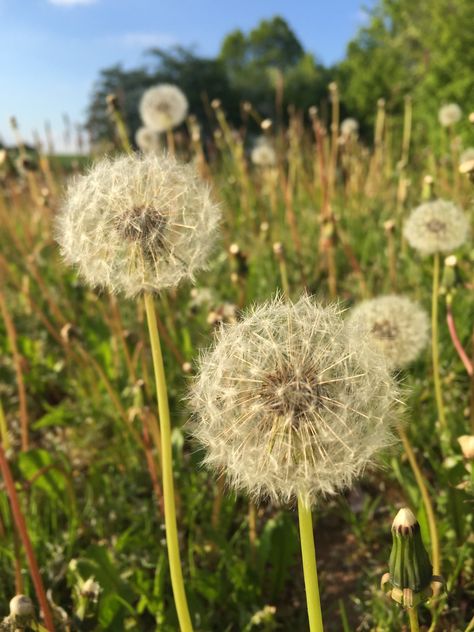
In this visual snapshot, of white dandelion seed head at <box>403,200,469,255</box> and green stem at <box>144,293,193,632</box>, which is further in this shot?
white dandelion seed head at <box>403,200,469,255</box>

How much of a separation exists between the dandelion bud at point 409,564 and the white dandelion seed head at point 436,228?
1.29 m

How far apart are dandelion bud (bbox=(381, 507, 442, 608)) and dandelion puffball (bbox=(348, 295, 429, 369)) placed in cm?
90

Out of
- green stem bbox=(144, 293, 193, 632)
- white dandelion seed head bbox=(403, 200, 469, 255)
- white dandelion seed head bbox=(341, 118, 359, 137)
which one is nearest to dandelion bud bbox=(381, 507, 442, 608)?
green stem bbox=(144, 293, 193, 632)

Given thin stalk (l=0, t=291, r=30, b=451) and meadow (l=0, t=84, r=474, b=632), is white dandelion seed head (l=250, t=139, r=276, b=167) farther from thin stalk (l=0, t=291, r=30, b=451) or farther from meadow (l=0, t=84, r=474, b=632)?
thin stalk (l=0, t=291, r=30, b=451)

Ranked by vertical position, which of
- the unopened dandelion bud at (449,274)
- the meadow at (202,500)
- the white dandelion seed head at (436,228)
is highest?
the white dandelion seed head at (436,228)

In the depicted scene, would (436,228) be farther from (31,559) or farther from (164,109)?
(164,109)

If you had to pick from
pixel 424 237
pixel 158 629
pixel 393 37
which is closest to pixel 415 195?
pixel 424 237

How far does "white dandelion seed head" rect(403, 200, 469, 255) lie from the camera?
Result: 6.91ft

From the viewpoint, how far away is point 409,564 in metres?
0.92

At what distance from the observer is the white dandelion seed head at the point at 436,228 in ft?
6.91

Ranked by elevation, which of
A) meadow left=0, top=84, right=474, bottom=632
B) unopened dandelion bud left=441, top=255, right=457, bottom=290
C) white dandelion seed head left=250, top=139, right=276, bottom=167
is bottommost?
meadow left=0, top=84, right=474, bottom=632

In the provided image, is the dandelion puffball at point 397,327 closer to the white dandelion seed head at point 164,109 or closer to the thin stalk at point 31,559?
the thin stalk at point 31,559

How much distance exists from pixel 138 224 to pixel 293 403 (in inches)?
20.4

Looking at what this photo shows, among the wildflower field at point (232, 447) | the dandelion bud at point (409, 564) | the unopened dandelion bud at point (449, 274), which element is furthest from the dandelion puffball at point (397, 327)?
the dandelion bud at point (409, 564)
